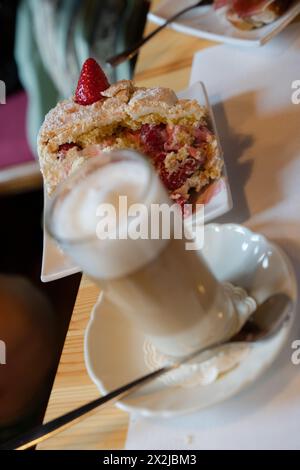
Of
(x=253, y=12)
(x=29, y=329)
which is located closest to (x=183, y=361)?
(x=253, y=12)

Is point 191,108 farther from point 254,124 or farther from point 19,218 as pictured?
point 19,218

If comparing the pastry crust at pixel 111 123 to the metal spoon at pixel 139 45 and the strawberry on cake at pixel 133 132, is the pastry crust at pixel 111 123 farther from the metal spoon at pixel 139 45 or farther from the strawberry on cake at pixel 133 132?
the metal spoon at pixel 139 45

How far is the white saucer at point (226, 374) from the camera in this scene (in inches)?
21.0

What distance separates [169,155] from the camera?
2.61ft

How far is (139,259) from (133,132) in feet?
1.25

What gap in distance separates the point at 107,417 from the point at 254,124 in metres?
0.47

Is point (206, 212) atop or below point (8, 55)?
atop

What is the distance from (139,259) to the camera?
1.62ft

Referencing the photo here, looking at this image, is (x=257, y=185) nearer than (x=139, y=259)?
No

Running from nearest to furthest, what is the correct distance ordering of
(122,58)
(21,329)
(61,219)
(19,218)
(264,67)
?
(61,219), (264,67), (122,58), (21,329), (19,218)

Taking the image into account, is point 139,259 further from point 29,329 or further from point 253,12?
point 29,329

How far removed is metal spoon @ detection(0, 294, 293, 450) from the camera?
0.54 m

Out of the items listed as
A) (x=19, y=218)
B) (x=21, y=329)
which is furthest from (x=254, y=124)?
(x=19, y=218)

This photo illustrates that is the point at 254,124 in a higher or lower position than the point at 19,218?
higher
